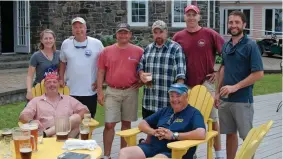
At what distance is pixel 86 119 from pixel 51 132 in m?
0.41

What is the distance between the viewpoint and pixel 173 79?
15.9 feet

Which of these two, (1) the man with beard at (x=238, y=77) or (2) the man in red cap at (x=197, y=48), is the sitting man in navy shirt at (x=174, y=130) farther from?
(2) the man in red cap at (x=197, y=48)

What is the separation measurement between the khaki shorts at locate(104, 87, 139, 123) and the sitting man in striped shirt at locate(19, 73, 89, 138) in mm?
446

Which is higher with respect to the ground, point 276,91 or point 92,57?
point 92,57

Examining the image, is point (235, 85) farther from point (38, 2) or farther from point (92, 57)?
point (38, 2)

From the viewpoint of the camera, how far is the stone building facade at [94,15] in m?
15.2

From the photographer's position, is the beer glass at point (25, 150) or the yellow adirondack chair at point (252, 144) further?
the beer glass at point (25, 150)

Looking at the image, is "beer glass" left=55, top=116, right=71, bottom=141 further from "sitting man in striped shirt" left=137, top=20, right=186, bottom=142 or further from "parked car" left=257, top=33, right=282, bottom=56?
"parked car" left=257, top=33, right=282, bottom=56

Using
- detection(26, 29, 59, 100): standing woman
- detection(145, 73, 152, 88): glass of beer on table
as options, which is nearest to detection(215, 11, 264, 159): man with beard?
detection(145, 73, 152, 88): glass of beer on table

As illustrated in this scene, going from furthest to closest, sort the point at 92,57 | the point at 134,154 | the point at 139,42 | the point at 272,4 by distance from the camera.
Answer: the point at 272,4
the point at 139,42
the point at 92,57
the point at 134,154

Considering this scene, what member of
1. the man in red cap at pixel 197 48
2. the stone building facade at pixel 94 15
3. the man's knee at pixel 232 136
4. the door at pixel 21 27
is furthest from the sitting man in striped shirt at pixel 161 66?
the stone building facade at pixel 94 15

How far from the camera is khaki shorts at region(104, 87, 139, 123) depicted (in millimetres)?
5133

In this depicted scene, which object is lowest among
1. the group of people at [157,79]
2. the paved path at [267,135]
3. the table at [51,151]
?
the paved path at [267,135]

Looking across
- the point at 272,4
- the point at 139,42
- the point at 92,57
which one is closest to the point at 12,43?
the point at 139,42
